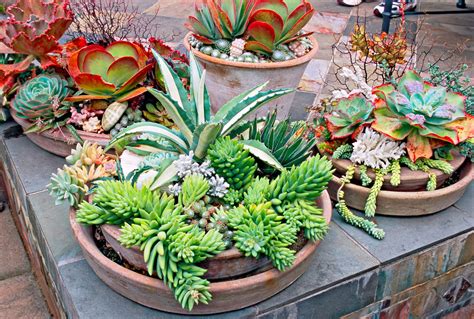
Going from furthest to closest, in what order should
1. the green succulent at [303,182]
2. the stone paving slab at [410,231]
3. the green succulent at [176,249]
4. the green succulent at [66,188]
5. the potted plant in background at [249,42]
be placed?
the potted plant in background at [249,42] → the stone paving slab at [410,231] → the green succulent at [66,188] → the green succulent at [303,182] → the green succulent at [176,249]

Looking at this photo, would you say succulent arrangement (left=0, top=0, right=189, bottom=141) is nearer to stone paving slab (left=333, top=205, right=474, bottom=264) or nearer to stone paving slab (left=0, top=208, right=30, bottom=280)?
stone paving slab (left=0, top=208, right=30, bottom=280)

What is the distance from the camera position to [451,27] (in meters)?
4.47

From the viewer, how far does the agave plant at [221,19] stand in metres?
2.16

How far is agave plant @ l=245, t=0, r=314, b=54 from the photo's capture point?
2117 millimetres

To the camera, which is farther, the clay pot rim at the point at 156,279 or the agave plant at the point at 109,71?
the agave plant at the point at 109,71

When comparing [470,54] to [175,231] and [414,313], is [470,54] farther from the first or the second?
[175,231]

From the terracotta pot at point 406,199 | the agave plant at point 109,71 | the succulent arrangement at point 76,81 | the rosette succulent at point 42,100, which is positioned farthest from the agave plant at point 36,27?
the terracotta pot at point 406,199

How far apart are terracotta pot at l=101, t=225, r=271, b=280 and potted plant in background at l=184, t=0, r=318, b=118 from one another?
999 millimetres

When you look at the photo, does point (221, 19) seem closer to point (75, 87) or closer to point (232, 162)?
point (75, 87)

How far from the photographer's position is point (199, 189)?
4.54 ft

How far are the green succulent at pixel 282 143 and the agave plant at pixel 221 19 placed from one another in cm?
77

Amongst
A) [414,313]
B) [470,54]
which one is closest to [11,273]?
[414,313]

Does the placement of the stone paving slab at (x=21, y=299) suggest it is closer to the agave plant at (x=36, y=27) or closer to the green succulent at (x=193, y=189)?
the agave plant at (x=36, y=27)

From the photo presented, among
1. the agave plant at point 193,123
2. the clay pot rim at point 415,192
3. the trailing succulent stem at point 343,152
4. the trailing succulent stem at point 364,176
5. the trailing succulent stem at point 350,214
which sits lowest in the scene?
the trailing succulent stem at point 350,214
